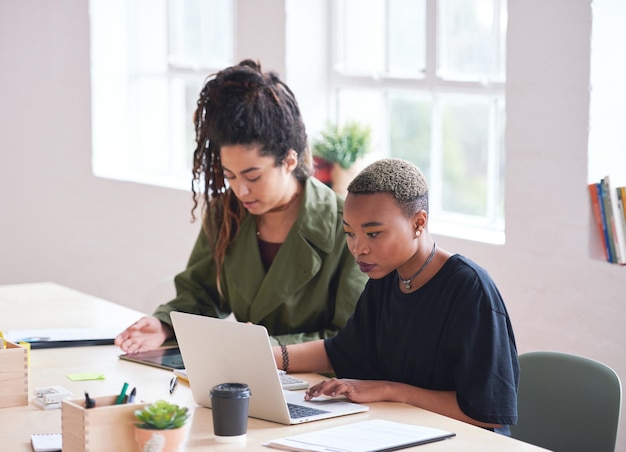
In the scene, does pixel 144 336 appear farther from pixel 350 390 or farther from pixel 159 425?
pixel 159 425

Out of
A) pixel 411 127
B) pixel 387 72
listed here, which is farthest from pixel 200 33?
pixel 411 127

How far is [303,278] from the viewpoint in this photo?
273cm

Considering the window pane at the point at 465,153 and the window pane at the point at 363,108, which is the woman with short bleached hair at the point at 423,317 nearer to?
the window pane at the point at 465,153

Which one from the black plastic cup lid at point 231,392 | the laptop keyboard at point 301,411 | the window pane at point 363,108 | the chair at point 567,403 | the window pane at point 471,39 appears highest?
the window pane at point 471,39

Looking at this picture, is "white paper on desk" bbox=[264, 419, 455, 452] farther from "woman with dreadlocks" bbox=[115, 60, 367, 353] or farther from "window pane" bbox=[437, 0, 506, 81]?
"window pane" bbox=[437, 0, 506, 81]

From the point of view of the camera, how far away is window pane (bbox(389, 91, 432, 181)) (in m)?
4.08

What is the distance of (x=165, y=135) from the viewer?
5629 millimetres

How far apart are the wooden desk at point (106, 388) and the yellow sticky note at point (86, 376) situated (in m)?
0.02

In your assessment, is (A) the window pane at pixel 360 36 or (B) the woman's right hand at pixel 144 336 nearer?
(B) the woman's right hand at pixel 144 336

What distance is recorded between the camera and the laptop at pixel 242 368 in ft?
6.43

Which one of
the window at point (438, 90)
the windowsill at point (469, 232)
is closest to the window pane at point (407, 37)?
the window at point (438, 90)

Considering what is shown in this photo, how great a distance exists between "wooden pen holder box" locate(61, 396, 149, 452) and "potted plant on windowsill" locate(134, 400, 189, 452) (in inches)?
1.6

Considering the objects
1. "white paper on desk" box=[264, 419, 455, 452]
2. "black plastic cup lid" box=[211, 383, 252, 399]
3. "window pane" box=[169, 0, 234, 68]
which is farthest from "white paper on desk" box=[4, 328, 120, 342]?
"window pane" box=[169, 0, 234, 68]

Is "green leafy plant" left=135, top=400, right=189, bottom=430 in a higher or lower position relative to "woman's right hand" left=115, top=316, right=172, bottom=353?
higher
